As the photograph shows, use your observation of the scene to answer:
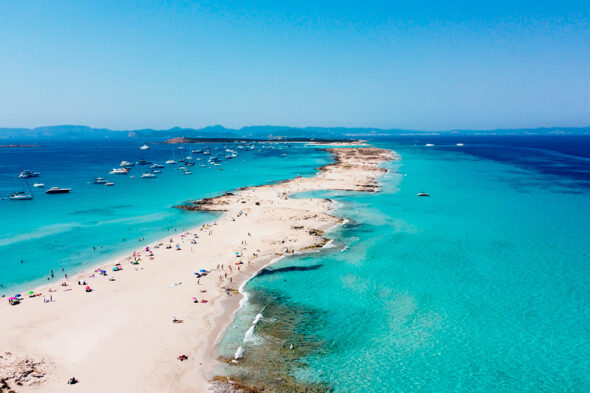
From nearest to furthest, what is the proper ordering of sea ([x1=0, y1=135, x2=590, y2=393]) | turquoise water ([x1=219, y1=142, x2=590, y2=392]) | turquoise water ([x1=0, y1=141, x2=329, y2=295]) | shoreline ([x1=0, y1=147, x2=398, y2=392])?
1. shoreline ([x1=0, y1=147, x2=398, y2=392])
2. turquoise water ([x1=219, y1=142, x2=590, y2=392])
3. sea ([x1=0, y1=135, x2=590, y2=393])
4. turquoise water ([x1=0, y1=141, x2=329, y2=295])

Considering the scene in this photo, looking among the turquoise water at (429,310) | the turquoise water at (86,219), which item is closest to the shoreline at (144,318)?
the turquoise water at (429,310)

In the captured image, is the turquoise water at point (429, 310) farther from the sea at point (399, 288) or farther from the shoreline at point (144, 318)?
the shoreline at point (144, 318)

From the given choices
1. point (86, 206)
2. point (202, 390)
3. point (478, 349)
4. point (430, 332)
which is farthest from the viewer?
→ point (86, 206)

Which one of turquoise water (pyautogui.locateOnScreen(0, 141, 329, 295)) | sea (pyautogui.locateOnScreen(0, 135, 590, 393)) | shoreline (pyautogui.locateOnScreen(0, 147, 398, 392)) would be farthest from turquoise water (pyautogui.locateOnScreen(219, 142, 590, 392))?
turquoise water (pyautogui.locateOnScreen(0, 141, 329, 295))

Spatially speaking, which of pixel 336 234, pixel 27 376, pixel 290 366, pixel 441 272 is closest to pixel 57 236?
pixel 27 376

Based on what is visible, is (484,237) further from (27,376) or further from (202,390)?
(27,376)

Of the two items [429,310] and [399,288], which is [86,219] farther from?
[429,310]

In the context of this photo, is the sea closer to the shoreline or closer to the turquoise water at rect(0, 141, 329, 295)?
the turquoise water at rect(0, 141, 329, 295)
